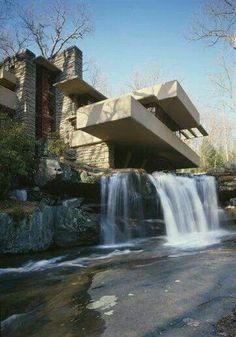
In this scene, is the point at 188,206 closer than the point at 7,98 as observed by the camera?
Yes

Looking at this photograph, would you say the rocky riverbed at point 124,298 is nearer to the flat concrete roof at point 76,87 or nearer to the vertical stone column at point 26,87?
the flat concrete roof at point 76,87

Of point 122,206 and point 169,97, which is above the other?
point 169,97

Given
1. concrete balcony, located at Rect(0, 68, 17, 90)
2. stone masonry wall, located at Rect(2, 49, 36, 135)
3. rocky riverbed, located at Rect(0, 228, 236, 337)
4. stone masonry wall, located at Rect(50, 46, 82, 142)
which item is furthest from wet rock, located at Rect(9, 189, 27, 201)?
concrete balcony, located at Rect(0, 68, 17, 90)

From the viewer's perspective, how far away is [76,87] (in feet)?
61.0

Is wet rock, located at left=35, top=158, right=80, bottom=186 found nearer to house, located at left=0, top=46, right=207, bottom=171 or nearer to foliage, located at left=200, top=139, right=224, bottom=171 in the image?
house, located at left=0, top=46, right=207, bottom=171

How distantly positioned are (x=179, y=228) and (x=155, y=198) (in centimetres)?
144

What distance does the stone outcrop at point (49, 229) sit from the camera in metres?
7.95

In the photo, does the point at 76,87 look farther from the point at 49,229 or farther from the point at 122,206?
the point at 49,229

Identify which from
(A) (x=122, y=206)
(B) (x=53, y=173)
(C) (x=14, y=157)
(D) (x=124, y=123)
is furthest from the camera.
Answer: (D) (x=124, y=123)

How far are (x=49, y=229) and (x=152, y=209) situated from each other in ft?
13.9

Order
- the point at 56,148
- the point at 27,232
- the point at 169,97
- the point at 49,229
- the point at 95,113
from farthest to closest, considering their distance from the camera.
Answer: the point at 56,148 → the point at 169,97 → the point at 95,113 → the point at 49,229 → the point at 27,232

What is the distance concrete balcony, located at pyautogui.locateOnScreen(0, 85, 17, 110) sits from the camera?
19.1 metres

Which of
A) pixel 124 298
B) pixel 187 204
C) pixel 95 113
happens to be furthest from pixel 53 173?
pixel 124 298

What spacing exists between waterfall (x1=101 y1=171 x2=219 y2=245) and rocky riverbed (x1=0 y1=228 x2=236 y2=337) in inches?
153
